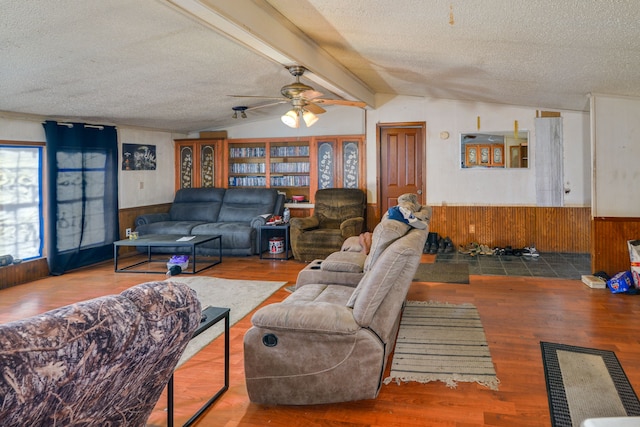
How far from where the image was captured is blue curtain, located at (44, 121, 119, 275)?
5812 millimetres

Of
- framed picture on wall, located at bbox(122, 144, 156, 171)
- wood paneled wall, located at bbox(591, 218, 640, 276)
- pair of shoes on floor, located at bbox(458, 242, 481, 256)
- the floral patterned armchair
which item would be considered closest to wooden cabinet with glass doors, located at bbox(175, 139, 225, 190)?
framed picture on wall, located at bbox(122, 144, 156, 171)

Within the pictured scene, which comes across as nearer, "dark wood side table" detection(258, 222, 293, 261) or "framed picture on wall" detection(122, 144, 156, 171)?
"dark wood side table" detection(258, 222, 293, 261)

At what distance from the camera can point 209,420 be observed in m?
2.39

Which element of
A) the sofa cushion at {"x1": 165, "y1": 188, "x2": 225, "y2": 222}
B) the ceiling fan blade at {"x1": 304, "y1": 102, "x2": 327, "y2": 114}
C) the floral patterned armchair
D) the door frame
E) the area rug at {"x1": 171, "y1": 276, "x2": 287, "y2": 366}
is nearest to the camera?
the floral patterned armchair

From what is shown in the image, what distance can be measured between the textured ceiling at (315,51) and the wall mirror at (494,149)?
91 centimetres

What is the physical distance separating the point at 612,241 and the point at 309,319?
14.1ft

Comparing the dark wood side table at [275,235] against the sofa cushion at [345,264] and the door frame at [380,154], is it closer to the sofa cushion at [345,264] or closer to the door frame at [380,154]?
the door frame at [380,154]

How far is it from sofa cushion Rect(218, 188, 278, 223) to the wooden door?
1.83 metres

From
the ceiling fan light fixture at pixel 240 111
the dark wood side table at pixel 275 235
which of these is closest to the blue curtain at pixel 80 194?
the ceiling fan light fixture at pixel 240 111

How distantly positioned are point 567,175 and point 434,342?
15.3 feet

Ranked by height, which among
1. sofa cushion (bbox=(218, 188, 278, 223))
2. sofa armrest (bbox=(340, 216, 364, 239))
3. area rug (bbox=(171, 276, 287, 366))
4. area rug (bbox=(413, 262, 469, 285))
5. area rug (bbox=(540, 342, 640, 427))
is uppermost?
sofa cushion (bbox=(218, 188, 278, 223))

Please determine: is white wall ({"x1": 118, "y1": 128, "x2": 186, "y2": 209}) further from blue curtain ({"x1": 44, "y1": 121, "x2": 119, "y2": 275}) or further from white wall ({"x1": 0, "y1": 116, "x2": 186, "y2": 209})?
blue curtain ({"x1": 44, "y1": 121, "x2": 119, "y2": 275})

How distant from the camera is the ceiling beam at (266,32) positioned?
8.93ft

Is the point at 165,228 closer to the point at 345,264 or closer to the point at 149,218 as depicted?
the point at 149,218
